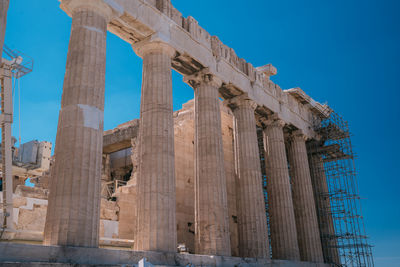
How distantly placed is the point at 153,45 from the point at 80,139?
8.31 meters

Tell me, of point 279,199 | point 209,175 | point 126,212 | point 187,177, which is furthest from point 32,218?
point 279,199

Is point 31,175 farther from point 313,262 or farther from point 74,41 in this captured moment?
point 313,262

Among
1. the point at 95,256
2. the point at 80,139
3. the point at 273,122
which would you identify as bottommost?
the point at 95,256

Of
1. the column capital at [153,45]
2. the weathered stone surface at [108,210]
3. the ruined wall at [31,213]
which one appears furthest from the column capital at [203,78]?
the ruined wall at [31,213]

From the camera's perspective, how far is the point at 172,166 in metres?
20.5

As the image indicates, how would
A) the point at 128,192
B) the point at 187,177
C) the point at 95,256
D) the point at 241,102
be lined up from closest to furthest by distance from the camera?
the point at 95,256 < the point at 128,192 < the point at 241,102 < the point at 187,177

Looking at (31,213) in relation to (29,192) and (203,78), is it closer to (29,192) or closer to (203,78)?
(29,192)

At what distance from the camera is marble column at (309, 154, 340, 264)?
3591cm

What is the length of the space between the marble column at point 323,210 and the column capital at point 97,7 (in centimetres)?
2592

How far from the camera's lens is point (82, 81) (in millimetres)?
17359

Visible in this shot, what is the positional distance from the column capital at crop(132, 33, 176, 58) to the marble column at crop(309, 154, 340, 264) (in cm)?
2215

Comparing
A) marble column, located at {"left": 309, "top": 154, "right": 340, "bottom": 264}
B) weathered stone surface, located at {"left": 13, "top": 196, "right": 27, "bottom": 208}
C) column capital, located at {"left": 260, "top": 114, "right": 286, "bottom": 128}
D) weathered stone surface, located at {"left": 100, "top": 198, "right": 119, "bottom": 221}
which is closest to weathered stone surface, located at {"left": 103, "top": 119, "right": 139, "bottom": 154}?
weathered stone surface, located at {"left": 100, "top": 198, "right": 119, "bottom": 221}

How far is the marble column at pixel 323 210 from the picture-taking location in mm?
35906

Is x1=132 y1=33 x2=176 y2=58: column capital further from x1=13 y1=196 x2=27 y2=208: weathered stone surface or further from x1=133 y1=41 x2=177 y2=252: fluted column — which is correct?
x1=13 y1=196 x2=27 y2=208: weathered stone surface
